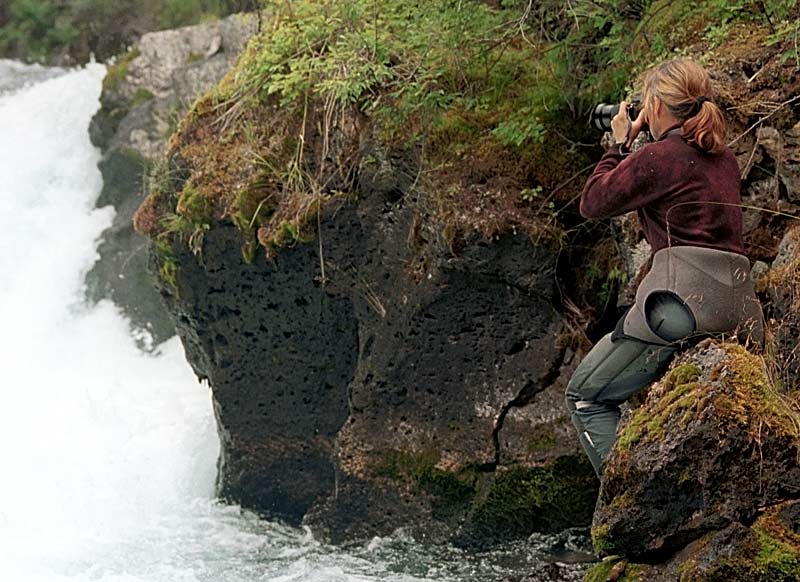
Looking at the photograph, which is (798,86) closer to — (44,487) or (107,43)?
(44,487)

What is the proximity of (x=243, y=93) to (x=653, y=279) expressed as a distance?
4.13 m

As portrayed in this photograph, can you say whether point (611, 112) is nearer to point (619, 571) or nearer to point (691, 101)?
point (691, 101)

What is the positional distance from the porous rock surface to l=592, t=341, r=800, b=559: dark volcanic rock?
9169 millimetres

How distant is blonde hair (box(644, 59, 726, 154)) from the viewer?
4.16m

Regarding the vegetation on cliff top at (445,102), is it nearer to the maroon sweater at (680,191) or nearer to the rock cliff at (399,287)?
the rock cliff at (399,287)

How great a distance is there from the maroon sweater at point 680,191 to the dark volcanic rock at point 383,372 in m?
1.96

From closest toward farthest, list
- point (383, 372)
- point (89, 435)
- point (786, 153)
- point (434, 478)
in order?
point (786, 153)
point (434, 478)
point (383, 372)
point (89, 435)

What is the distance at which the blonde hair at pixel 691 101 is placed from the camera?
416cm

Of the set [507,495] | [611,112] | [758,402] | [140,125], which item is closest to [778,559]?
[758,402]

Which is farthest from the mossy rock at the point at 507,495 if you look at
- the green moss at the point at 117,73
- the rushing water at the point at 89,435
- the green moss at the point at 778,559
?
the green moss at the point at 117,73

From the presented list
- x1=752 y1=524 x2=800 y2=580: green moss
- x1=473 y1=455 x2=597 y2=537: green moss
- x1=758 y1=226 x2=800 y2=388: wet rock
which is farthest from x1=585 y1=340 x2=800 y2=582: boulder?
x1=473 y1=455 x2=597 y2=537: green moss

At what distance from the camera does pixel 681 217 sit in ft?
13.8

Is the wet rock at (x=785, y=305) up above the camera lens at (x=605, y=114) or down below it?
below

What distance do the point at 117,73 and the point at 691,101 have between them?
1246 centimetres
